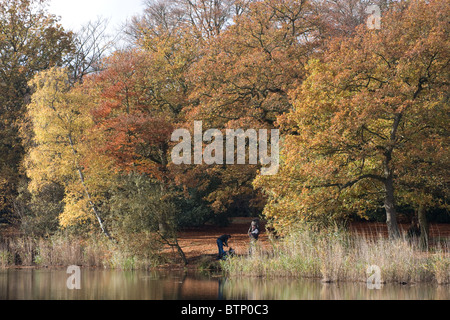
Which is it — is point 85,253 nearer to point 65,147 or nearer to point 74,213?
point 74,213

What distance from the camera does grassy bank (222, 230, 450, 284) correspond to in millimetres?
14938

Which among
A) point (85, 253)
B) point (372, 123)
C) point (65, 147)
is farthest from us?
point (65, 147)

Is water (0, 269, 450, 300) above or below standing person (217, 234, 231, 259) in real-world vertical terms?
below

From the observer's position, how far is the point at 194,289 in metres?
14.7

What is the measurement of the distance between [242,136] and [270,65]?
3.20 meters

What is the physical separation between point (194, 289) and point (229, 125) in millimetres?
8666

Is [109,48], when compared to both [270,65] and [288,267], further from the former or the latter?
[288,267]

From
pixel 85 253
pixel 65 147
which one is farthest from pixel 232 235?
pixel 65 147

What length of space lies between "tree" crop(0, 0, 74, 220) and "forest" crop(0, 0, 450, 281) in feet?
0.31

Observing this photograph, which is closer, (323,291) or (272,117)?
(323,291)

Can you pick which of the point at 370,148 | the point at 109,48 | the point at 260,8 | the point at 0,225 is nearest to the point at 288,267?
the point at 370,148

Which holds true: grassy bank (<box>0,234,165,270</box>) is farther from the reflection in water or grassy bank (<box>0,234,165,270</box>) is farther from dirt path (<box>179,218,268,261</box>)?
the reflection in water

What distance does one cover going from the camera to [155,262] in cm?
2006

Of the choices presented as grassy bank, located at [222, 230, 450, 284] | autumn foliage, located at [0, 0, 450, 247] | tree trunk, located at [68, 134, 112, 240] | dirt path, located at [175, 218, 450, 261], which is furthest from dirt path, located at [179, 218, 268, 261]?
tree trunk, located at [68, 134, 112, 240]
